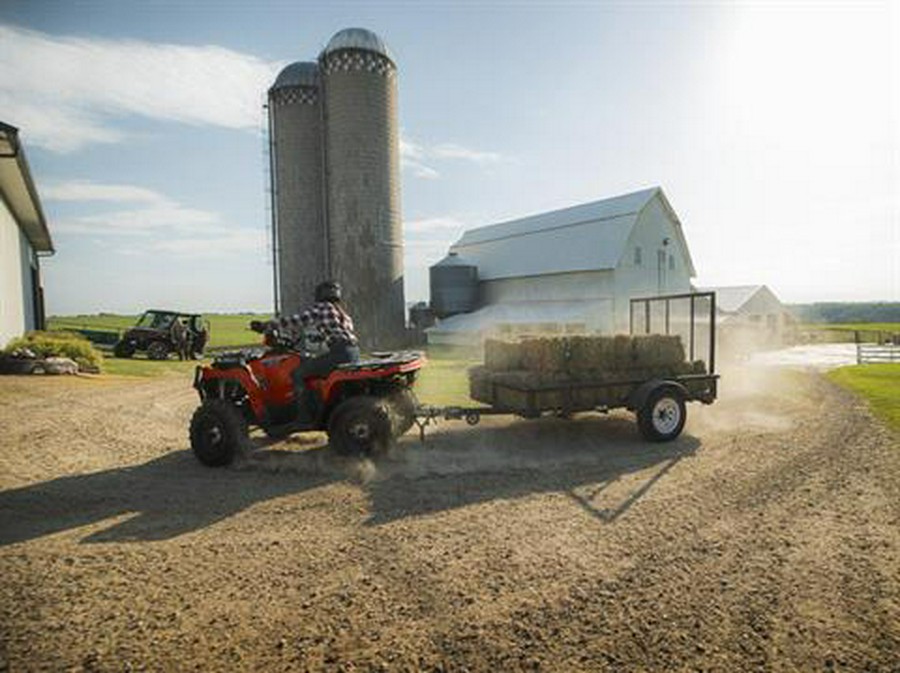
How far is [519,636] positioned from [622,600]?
0.88 meters

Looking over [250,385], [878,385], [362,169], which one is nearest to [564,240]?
[362,169]

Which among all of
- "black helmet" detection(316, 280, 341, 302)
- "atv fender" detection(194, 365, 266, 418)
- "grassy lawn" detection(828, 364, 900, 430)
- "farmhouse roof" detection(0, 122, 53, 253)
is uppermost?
"farmhouse roof" detection(0, 122, 53, 253)

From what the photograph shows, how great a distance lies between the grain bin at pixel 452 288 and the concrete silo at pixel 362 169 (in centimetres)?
798

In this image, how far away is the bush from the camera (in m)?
15.1

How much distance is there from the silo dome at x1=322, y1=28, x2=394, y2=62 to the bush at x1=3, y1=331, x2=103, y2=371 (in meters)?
20.9

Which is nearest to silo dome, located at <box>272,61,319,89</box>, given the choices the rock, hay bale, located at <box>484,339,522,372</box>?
the rock

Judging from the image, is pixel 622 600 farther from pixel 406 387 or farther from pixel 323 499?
pixel 406 387

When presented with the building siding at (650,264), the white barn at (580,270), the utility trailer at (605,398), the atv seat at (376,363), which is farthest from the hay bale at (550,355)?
the building siding at (650,264)

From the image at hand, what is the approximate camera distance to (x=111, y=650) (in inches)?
126

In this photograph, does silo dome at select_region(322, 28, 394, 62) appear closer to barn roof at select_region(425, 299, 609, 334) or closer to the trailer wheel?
barn roof at select_region(425, 299, 609, 334)

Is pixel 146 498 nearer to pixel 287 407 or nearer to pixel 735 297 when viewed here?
pixel 287 407

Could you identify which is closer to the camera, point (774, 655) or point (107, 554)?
point (774, 655)

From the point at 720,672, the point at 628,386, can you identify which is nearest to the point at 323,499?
the point at 720,672

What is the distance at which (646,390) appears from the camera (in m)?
8.48
